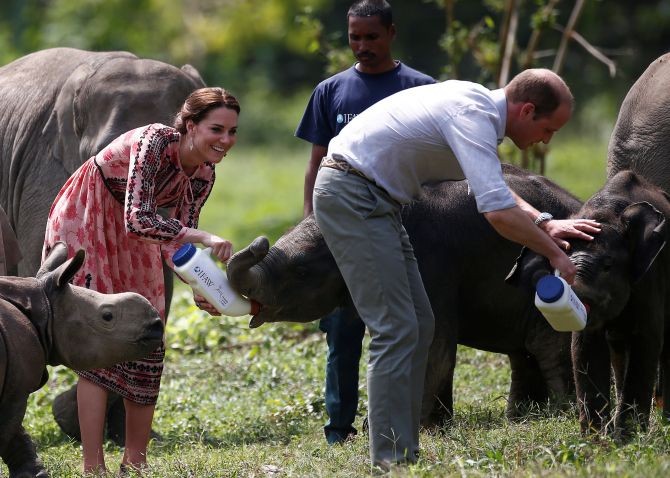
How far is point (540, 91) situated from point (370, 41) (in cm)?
208

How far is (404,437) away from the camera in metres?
6.18

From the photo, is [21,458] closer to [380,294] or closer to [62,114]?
[380,294]

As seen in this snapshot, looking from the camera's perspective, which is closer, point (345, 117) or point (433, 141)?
point (433, 141)

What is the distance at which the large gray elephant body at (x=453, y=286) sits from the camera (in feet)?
24.1

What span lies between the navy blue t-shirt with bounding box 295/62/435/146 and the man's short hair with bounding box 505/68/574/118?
1.90 m

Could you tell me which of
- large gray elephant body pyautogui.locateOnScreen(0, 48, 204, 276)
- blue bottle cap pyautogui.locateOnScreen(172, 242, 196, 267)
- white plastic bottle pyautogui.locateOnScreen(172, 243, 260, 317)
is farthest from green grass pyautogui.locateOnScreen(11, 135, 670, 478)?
large gray elephant body pyautogui.locateOnScreen(0, 48, 204, 276)

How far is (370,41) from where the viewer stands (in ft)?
26.2

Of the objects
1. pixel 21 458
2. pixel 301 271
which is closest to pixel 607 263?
pixel 301 271

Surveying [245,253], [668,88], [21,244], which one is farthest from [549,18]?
[245,253]

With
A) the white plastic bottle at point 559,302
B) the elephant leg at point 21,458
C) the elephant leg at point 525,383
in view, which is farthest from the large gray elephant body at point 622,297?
the elephant leg at point 21,458

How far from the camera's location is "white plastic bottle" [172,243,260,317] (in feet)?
21.1

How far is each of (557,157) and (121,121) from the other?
1159cm

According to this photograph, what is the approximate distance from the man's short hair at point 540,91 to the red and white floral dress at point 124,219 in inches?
70.4

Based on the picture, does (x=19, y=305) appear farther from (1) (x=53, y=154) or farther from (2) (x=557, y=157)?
(2) (x=557, y=157)
